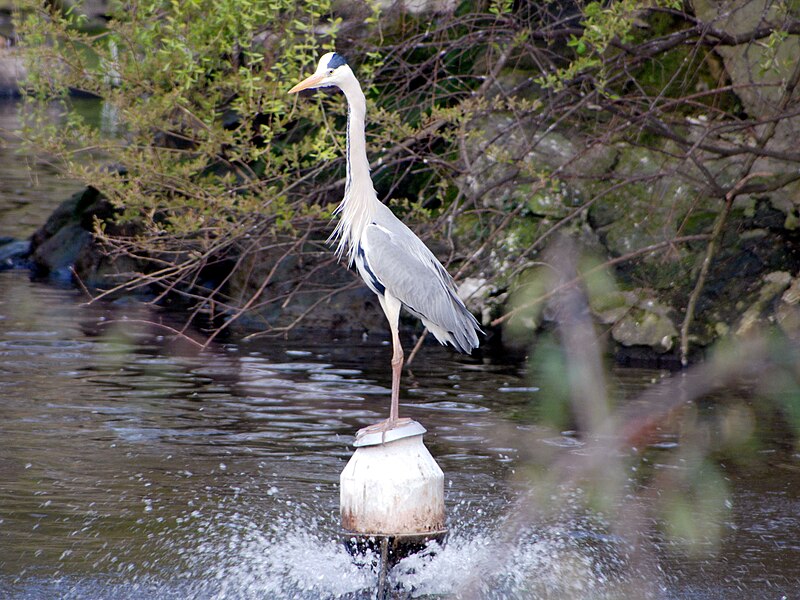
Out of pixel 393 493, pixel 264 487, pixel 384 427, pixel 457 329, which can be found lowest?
pixel 264 487

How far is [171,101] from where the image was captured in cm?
875

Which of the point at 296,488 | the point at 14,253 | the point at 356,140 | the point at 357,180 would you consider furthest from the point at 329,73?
the point at 14,253

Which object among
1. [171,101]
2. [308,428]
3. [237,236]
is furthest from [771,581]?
[171,101]

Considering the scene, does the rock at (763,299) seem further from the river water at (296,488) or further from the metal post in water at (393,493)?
the metal post in water at (393,493)

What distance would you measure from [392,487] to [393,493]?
0.09ft

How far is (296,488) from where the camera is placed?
6.98m

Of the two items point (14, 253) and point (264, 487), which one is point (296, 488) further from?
point (14, 253)

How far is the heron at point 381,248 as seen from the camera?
19.7 feet

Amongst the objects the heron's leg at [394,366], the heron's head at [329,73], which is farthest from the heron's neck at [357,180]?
the heron's leg at [394,366]

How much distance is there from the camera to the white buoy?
196 inches

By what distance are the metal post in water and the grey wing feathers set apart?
1.16 meters

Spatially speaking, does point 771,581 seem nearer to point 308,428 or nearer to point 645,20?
point 308,428

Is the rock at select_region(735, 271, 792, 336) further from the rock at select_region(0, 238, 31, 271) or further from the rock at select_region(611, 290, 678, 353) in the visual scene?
the rock at select_region(0, 238, 31, 271)

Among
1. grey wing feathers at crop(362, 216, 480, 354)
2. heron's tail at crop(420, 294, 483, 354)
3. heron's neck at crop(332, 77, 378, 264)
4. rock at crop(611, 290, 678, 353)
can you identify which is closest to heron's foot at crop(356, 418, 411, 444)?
grey wing feathers at crop(362, 216, 480, 354)
